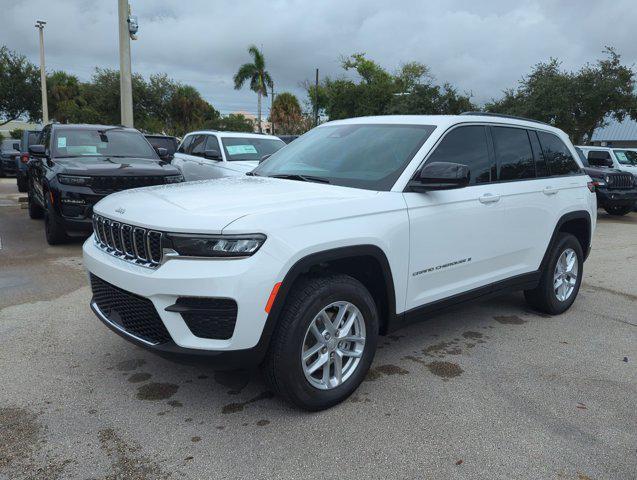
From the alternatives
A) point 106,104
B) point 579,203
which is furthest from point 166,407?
point 106,104

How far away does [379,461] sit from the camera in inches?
107

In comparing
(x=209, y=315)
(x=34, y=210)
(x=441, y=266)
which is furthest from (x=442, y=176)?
(x=34, y=210)

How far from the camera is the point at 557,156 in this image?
16.6 feet

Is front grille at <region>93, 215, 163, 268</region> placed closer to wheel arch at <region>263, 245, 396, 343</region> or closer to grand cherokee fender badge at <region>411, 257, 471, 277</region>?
wheel arch at <region>263, 245, 396, 343</region>

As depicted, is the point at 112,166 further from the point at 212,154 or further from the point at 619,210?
the point at 619,210

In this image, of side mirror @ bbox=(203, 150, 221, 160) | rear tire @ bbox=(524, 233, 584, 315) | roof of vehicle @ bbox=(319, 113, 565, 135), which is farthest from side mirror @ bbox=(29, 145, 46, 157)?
rear tire @ bbox=(524, 233, 584, 315)

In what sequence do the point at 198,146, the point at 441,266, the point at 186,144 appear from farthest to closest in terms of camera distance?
the point at 186,144
the point at 198,146
the point at 441,266

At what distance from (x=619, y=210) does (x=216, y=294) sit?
47.0 feet

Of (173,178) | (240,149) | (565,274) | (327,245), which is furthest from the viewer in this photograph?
(240,149)

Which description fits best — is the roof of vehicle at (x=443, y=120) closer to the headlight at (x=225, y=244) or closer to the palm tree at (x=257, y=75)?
the headlight at (x=225, y=244)

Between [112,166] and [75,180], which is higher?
[112,166]

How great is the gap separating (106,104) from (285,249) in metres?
39.4

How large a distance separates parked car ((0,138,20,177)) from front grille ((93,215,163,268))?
21.2 meters

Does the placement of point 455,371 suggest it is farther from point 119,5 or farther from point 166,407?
point 119,5
